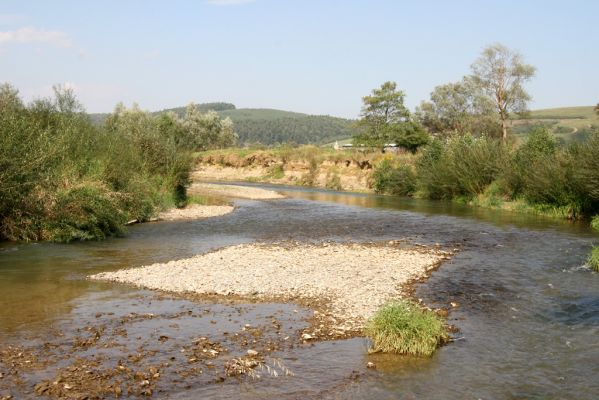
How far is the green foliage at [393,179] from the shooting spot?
57.8 m

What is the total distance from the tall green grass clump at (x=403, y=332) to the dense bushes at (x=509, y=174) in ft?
78.8

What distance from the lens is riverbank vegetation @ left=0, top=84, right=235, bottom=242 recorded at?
81.2ft

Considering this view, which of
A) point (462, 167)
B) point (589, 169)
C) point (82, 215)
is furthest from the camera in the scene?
point (462, 167)

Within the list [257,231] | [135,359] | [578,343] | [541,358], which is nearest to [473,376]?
[541,358]

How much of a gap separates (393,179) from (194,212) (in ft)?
86.8

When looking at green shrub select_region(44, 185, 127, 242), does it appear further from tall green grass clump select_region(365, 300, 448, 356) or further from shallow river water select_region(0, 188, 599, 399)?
tall green grass clump select_region(365, 300, 448, 356)

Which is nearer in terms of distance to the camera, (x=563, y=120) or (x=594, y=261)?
(x=594, y=261)

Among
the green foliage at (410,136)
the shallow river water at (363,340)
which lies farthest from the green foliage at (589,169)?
the green foliage at (410,136)

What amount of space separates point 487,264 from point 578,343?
29.8 feet

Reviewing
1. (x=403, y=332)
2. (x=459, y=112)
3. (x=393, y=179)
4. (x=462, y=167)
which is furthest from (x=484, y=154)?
(x=459, y=112)

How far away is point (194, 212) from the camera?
40.4 m

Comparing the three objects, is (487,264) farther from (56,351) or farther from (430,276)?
(56,351)

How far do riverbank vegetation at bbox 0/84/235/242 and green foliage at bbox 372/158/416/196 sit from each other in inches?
906

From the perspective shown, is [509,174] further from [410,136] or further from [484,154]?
[410,136]
